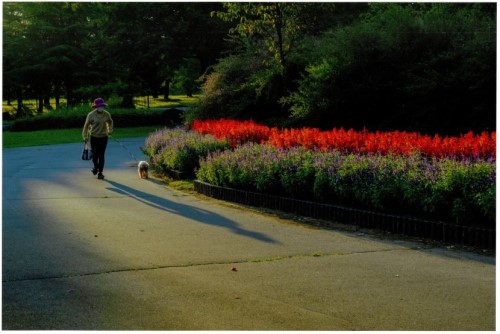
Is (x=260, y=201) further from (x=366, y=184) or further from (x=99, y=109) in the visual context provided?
(x=99, y=109)

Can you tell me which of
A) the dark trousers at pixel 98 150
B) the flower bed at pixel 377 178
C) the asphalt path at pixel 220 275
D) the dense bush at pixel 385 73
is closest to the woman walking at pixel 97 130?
the dark trousers at pixel 98 150

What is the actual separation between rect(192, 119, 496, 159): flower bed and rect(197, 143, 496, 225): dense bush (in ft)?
1.75

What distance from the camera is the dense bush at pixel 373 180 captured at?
24.6 feet

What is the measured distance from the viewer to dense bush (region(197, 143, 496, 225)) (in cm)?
748

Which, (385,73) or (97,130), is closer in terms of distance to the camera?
(97,130)

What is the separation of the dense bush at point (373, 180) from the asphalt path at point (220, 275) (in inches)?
24.5

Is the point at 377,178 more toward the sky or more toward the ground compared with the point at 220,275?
more toward the sky

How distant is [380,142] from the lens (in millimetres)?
11164

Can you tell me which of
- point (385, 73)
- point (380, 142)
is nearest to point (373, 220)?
point (380, 142)

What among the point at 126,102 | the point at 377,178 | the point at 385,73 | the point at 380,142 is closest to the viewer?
the point at 377,178

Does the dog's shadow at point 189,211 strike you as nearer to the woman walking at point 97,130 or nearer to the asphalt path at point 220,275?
the asphalt path at point 220,275

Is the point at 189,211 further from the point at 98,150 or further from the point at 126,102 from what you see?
the point at 126,102

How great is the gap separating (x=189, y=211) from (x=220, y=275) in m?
3.91

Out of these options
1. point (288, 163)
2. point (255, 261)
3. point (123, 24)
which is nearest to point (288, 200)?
point (288, 163)
